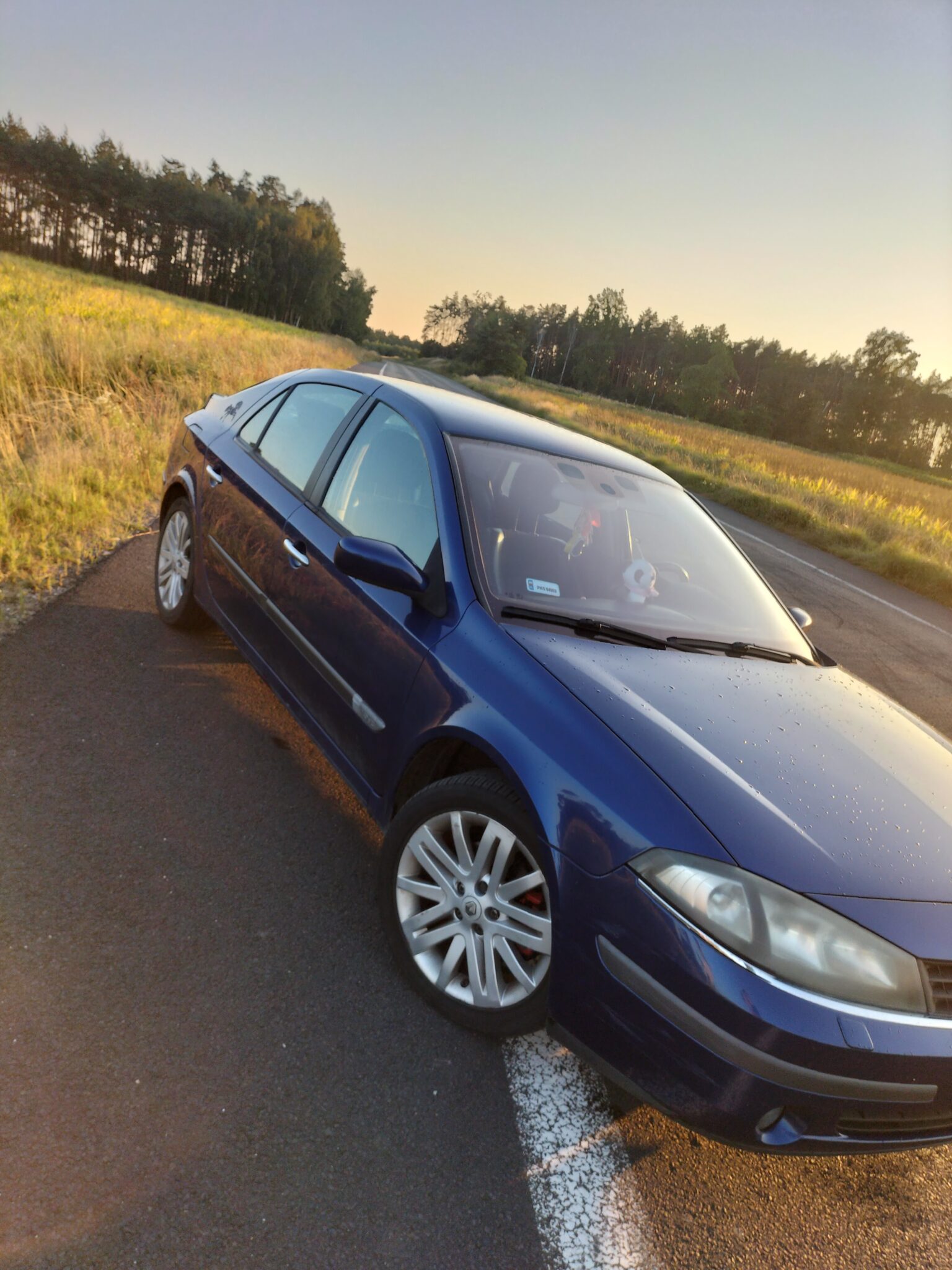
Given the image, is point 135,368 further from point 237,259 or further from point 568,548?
point 237,259

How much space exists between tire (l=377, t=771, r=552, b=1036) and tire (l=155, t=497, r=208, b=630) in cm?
249

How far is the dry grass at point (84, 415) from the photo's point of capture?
583 cm

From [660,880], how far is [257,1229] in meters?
1.10

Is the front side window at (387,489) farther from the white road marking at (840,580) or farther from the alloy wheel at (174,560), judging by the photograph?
the white road marking at (840,580)

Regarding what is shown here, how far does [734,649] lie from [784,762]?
713 mm

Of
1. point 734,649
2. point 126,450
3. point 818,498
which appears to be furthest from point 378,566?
point 818,498

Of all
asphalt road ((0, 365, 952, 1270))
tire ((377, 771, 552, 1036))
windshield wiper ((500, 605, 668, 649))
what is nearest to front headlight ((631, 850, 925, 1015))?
tire ((377, 771, 552, 1036))

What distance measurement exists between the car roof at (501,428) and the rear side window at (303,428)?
15 cm

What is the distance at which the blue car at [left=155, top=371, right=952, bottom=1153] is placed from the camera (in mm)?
1707

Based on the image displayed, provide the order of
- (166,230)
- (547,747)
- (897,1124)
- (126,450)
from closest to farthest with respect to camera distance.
Result: (897,1124) < (547,747) < (126,450) < (166,230)

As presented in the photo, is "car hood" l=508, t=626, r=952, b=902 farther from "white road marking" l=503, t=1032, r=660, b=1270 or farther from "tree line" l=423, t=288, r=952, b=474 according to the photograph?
"tree line" l=423, t=288, r=952, b=474

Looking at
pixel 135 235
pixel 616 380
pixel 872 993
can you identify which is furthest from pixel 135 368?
pixel 616 380

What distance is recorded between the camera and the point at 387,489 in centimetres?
304

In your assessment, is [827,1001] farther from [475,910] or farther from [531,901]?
[475,910]
